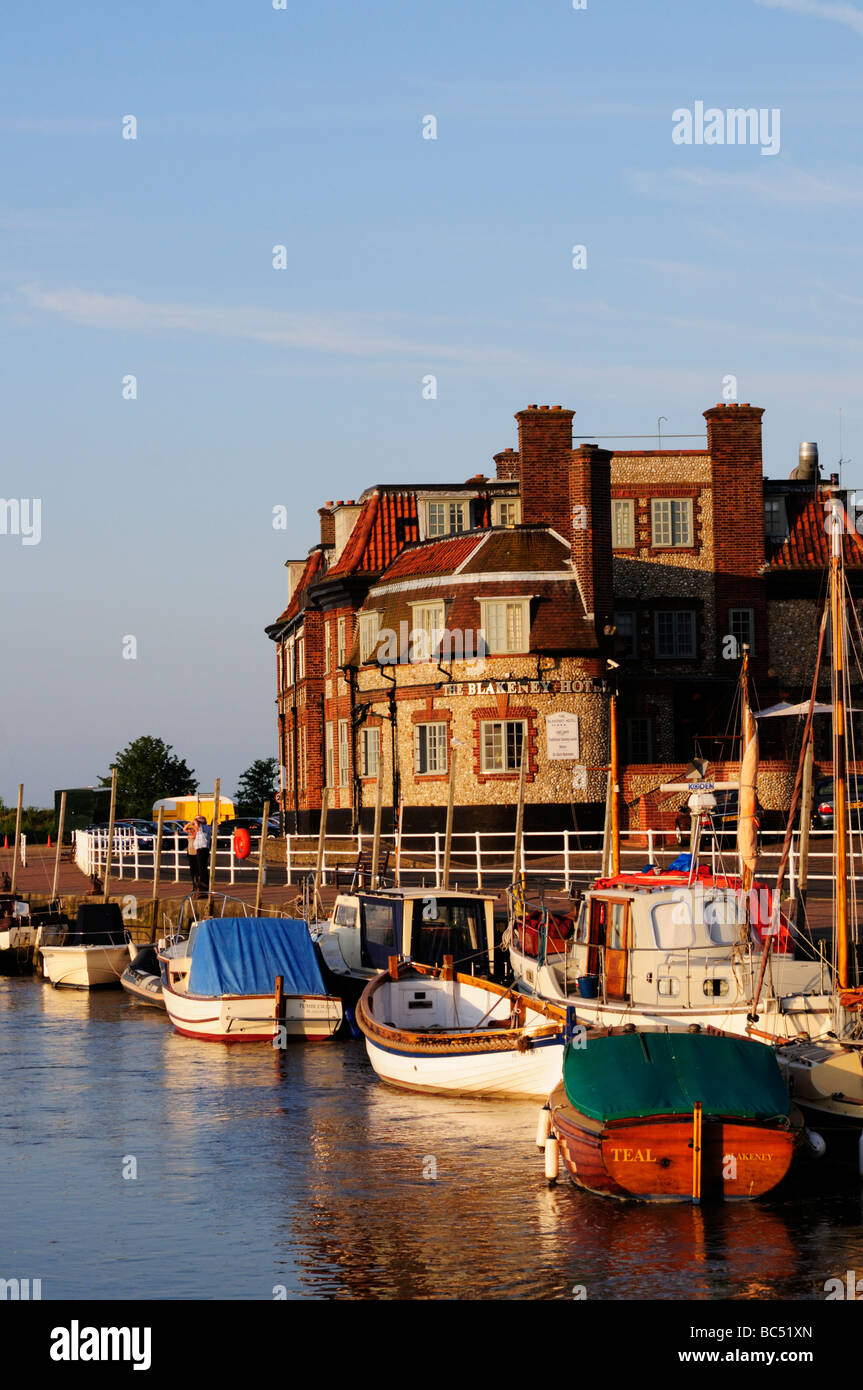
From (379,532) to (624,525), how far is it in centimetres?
970

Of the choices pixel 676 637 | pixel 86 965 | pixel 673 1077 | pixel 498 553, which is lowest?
pixel 86 965

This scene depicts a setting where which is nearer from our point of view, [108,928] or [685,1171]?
[685,1171]

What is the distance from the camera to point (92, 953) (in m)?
46.2

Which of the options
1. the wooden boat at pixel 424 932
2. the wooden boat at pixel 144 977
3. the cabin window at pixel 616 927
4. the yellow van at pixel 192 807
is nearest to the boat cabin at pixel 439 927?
the wooden boat at pixel 424 932

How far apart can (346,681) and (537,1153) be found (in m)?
38.1

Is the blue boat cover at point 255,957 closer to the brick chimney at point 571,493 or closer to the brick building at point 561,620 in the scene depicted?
the brick building at point 561,620

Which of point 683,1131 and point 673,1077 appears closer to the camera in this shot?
point 683,1131

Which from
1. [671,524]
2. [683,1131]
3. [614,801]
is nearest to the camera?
[683,1131]

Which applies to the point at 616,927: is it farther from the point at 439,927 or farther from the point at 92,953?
the point at 92,953

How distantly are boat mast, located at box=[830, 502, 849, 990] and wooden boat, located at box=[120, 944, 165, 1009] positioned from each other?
2145 centimetres

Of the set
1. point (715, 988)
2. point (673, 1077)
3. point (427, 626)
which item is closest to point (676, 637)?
point (427, 626)

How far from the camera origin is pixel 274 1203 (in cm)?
2056
